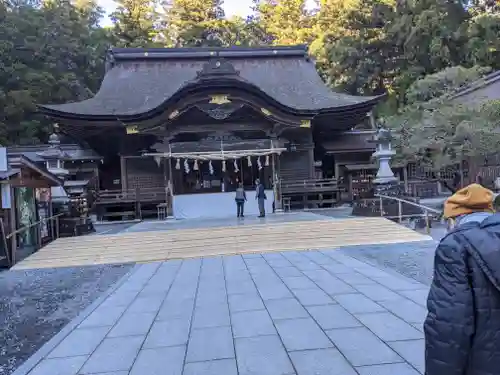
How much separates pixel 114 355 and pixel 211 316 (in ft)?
3.75

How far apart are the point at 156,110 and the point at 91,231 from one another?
216 inches

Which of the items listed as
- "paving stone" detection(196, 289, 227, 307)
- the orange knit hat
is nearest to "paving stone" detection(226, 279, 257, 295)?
"paving stone" detection(196, 289, 227, 307)

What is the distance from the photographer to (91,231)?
12.0 meters

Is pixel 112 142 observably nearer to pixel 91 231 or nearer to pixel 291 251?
pixel 91 231

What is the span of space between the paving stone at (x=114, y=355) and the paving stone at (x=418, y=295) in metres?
2.81

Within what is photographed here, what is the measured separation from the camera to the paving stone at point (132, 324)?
3.86 metres

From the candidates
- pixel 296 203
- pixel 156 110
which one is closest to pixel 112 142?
pixel 156 110

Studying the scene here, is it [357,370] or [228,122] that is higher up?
[228,122]

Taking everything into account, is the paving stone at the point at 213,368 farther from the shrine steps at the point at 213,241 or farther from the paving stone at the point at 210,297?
the shrine steps at the point at 213,241

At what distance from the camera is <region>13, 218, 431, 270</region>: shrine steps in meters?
8.27

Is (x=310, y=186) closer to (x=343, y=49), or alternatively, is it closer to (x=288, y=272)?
(x=288, y=272)

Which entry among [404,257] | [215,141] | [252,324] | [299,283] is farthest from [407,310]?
[215,141]

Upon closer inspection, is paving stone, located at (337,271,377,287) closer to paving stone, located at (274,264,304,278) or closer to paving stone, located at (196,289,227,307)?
paving stone, located at (274,264,304,278)

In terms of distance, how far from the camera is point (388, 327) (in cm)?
363
